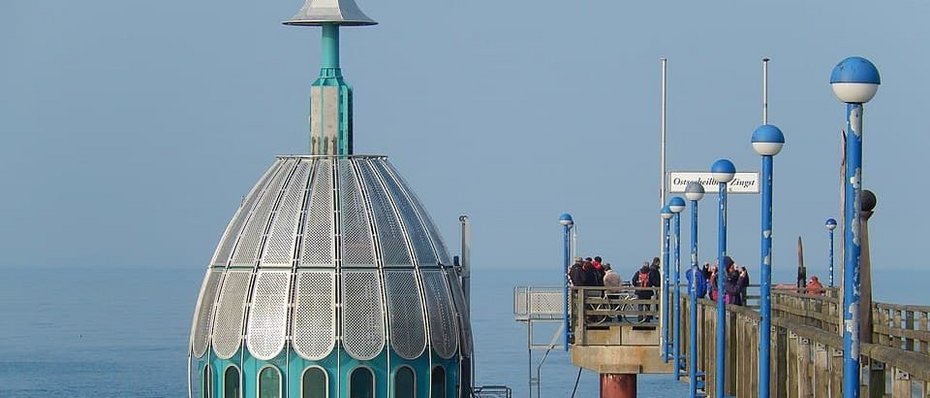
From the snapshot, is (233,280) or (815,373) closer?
(815,373)

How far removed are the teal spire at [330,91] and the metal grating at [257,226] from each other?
73cm

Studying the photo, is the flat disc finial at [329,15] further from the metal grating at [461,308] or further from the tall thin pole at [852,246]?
the tall thin pole at [852,246]

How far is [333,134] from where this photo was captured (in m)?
41.0

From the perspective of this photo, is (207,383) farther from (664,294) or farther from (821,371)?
(821,371)

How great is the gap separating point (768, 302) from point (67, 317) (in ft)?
580

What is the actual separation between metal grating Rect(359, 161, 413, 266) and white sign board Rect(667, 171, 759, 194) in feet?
14.7

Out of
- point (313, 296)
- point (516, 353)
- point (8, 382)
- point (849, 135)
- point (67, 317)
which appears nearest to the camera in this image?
Answer: point (849, 135)

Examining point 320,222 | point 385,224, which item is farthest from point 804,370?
point 320,222

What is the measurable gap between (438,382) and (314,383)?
2181 mm

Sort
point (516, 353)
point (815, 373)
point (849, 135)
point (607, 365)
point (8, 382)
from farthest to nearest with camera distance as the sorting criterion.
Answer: point (516, 353) < point (8, 382) < point (607, 365) < point (815, 373) < point (849, 135)

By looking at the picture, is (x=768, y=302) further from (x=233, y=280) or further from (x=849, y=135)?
(x=233, y=280)

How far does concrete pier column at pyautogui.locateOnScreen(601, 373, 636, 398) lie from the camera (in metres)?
46.1

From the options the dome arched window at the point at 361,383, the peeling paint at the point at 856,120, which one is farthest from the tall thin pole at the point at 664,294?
the peeling paint at the point at 856,120

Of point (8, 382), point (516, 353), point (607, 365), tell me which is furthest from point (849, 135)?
point (516, 353)
